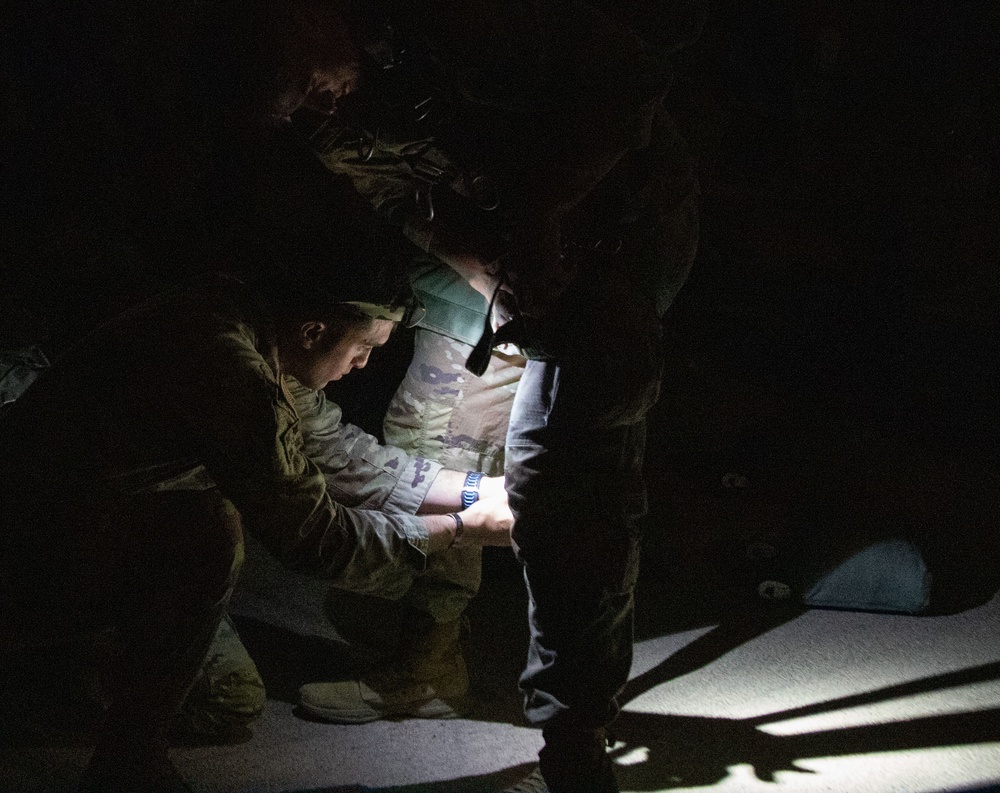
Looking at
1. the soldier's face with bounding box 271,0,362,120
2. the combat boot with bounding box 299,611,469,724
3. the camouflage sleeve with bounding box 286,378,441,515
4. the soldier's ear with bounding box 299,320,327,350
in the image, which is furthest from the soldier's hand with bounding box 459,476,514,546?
the soldier's face with bounding box 271,0,362,120

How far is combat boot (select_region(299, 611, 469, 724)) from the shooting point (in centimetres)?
237

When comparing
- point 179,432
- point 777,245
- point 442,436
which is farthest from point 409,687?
point 777,245

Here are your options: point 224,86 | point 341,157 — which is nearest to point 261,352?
point 341,157

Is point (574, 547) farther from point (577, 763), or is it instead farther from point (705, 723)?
point (705, 723)

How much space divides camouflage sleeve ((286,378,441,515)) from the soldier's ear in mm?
330

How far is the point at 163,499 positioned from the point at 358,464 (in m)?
0.60

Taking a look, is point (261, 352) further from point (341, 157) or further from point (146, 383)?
point (341, 157)

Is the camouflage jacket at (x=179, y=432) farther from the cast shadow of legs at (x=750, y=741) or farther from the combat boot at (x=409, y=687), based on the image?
the cast shadow of legs at (x=750, y=741)

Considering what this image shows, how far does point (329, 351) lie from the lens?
200cm

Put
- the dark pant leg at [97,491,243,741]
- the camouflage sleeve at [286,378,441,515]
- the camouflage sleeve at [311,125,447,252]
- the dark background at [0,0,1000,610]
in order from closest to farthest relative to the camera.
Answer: the dark pant leg at [97,491,243,741]
the camouflage sleeve at [311,125,447,252]
the camouflage sleeve at [286,378,441,515]
the dark background at [0,0,1000,610]

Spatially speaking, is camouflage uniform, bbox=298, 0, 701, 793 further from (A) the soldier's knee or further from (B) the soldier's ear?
(A) the soldier's knee

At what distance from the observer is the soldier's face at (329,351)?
77.9 inches

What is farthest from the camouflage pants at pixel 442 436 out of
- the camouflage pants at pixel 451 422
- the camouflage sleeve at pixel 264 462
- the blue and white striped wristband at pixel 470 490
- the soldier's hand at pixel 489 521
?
the camouflage sleeve at pixel 264 462

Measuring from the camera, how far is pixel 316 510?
5.90ft
